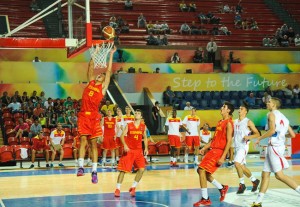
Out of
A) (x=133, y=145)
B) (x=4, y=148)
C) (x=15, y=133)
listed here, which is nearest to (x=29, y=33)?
(x=15, y=133)

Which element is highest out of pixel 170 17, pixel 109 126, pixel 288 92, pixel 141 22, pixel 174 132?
pixel 170 17

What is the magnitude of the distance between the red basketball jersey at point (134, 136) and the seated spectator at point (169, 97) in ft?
37.0

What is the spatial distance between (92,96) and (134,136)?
2.34 metres

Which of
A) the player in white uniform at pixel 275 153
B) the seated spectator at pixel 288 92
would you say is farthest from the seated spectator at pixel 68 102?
the player in white uniform at pixel 275 153

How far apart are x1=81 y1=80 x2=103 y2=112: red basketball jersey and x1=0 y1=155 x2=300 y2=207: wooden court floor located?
1882 millimetres

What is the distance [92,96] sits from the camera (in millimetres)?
10422

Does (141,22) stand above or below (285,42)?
above

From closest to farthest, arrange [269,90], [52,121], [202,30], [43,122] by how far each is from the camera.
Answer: [43,122] → [52,121] → [269,90] → [202,30]

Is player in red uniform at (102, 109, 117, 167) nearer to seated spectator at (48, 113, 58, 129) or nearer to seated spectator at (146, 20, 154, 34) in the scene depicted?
seated spectator at (48, 113, 58, 129)

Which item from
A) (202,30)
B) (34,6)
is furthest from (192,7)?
(34,6)

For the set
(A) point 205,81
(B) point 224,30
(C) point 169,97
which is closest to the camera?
(C) point 169,97

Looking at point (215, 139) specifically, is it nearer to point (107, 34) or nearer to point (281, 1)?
point (107, 34)

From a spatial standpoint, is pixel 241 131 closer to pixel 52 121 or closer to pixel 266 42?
pixel 52 121

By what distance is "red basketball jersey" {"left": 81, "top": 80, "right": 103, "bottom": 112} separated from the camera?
10.4 metres
